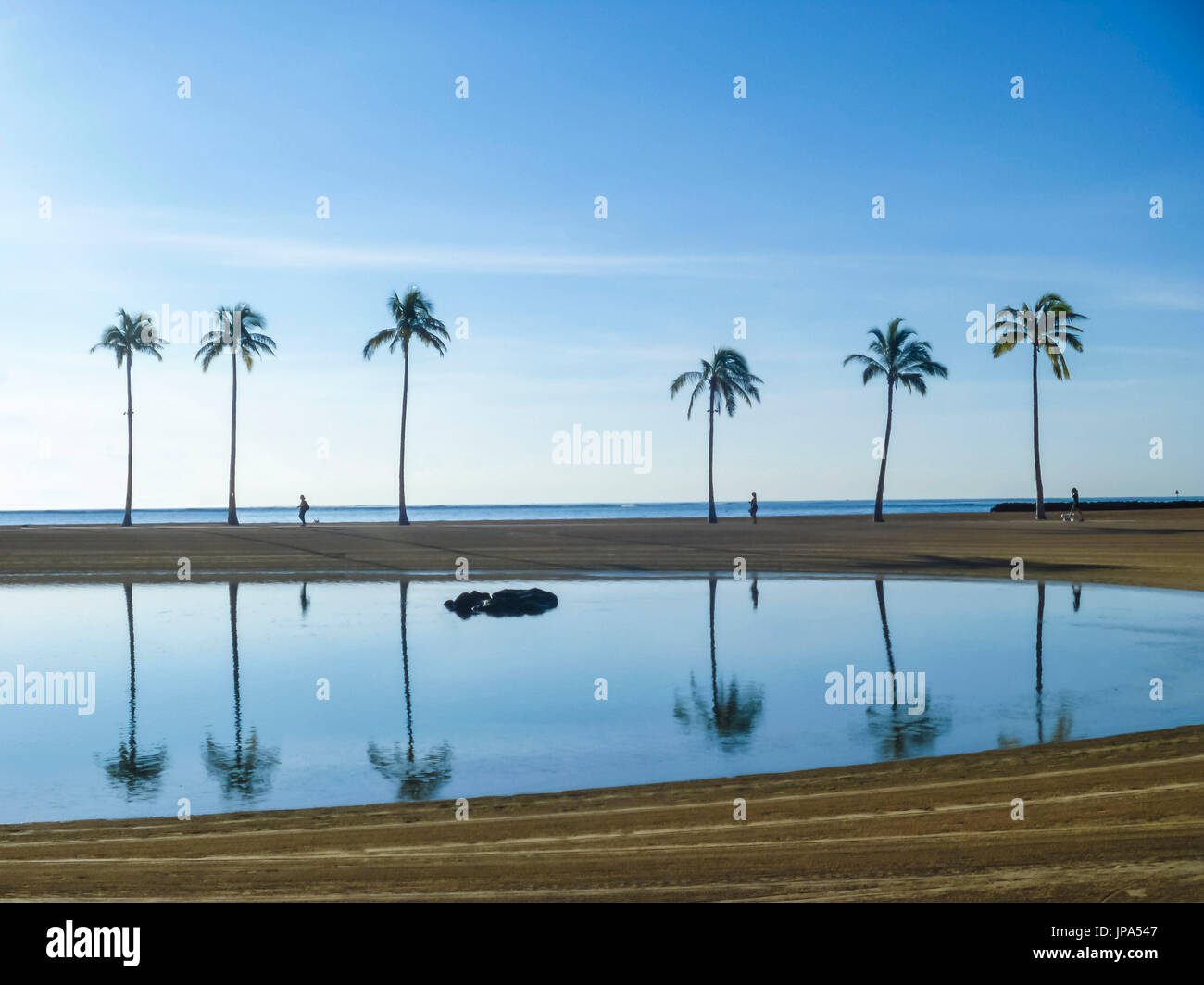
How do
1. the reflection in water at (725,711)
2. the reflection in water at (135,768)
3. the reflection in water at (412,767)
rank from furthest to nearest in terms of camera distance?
the reflection in water at (725,711), the reflection in water at (135,768), the reflection in water at (412,767)

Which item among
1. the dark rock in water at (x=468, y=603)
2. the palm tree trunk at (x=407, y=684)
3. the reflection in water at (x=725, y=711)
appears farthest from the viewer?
the dark rock in water at (x=468, y=603)

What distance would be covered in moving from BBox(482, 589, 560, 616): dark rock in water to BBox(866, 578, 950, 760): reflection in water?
9603 millimetres

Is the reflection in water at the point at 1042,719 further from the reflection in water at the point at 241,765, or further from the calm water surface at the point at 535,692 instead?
the reflection in water at the point at 241,765

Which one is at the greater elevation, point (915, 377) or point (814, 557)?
point (915, 377)

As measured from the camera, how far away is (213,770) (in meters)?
8.50

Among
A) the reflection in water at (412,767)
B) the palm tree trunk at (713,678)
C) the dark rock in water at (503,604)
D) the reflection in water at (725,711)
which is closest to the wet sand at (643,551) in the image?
the dark rock in water at (503,604)

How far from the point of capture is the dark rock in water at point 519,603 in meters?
19.6

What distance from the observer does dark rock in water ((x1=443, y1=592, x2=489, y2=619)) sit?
1934cm

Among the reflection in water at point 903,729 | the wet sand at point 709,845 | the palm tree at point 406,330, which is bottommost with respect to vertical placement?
the wet sand at point 709,845

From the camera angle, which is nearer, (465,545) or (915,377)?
(465,545)
